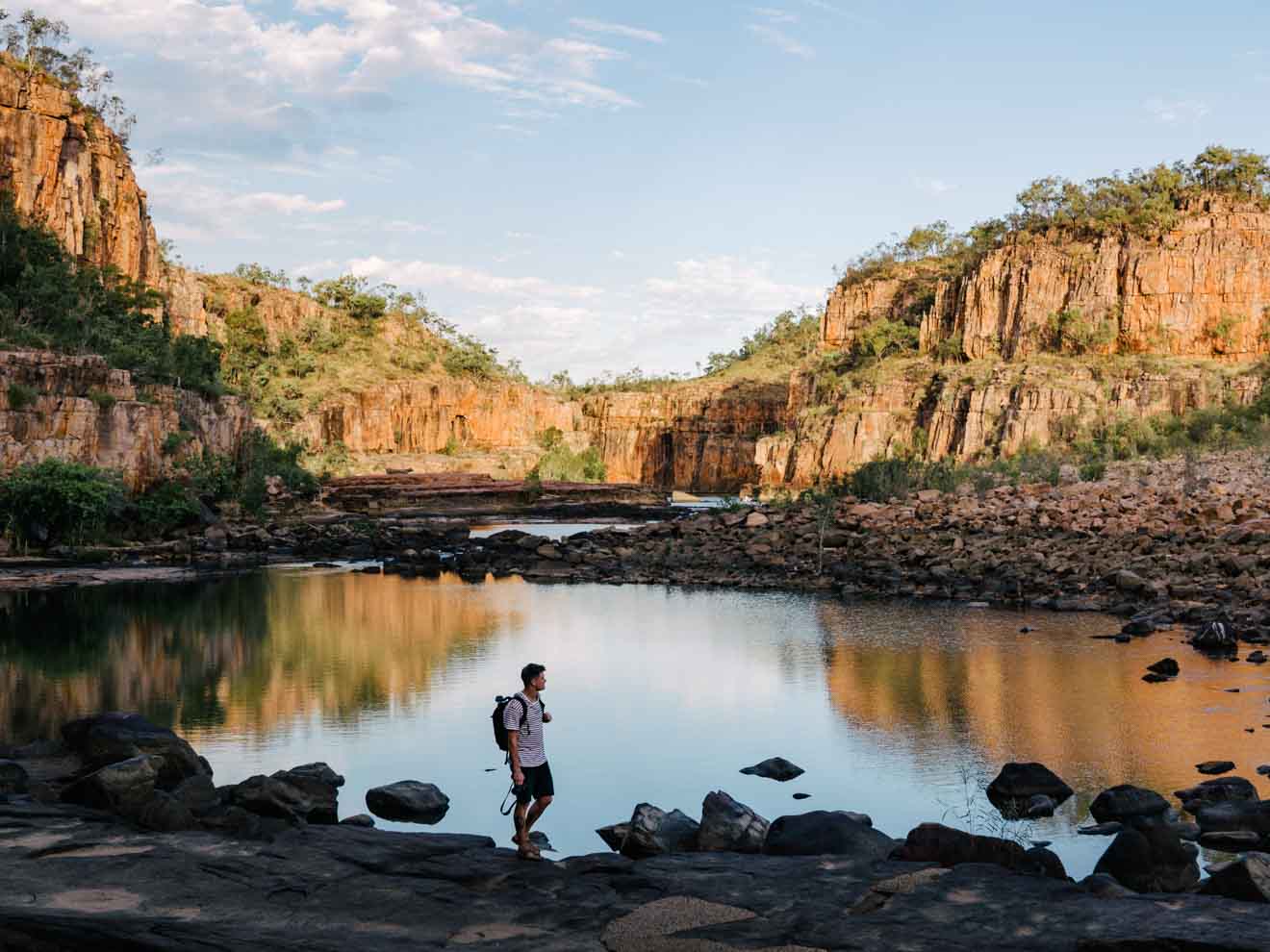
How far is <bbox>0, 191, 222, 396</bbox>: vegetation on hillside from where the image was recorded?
4094 cm

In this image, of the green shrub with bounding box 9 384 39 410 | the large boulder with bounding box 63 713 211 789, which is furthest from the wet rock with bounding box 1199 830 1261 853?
the green shrub with bounding box 9 384 39 410

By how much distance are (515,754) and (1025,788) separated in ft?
14.1

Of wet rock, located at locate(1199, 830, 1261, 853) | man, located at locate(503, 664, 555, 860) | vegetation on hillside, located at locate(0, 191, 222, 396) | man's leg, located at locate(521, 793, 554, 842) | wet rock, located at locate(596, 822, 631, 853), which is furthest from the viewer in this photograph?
vegetation on hillside, located at locate(0, 191, 222, 396)

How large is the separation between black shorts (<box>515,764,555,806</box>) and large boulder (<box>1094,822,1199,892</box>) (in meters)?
3.37

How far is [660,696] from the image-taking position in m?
14.8

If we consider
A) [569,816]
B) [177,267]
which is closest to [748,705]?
[569,816]

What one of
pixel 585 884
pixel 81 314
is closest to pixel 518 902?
pixel 585 884

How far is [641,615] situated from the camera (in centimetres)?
2184

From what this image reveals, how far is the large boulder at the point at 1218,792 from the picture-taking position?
9.01 m

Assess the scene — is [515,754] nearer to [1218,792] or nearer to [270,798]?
[270,798]

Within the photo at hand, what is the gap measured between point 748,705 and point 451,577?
51.7 feet

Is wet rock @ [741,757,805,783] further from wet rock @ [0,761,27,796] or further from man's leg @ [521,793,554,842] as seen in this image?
wet rock @ [0,761,27,796]

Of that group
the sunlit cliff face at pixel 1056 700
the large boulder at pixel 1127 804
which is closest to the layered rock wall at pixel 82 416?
the sunlit cliff face at pixel 1056 700

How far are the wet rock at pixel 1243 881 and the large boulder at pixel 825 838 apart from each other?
1.95 metres
